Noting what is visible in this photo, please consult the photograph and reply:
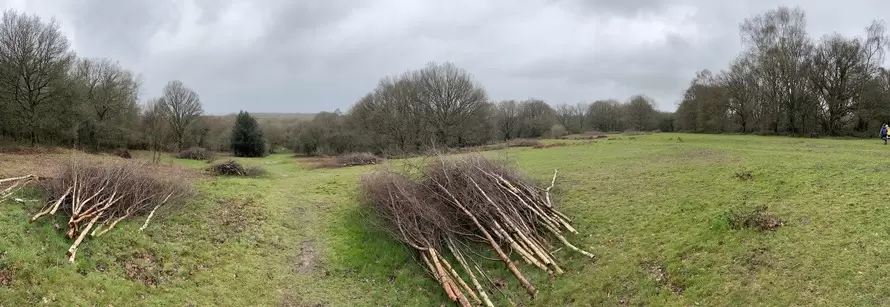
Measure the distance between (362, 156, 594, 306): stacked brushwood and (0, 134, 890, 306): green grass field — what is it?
1.54 feet

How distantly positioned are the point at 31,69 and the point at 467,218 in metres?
38.6

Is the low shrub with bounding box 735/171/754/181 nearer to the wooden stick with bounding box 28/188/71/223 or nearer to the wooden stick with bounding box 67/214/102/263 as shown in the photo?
the wooden stick with bounding box 67/214/102/263

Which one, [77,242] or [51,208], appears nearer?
[77,242]

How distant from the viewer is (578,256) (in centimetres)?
1309

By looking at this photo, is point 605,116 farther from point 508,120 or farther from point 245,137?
point 245,137

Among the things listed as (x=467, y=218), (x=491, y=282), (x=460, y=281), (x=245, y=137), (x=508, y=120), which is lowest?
(x=491, y=282)

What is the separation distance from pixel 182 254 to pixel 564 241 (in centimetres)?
1056

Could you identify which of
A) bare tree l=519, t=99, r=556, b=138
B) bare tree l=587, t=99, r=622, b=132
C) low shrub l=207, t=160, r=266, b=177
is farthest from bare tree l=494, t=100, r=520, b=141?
low shrub l=207, t=160, r=266, b=177

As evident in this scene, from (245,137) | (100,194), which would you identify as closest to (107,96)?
(245,137)

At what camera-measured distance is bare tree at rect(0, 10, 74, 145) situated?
34125 millimetres

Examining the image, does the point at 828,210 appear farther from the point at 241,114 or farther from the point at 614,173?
the point at 241,114

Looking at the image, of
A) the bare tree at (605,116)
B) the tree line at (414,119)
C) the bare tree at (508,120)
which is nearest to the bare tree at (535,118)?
the bare tree at (508,120)

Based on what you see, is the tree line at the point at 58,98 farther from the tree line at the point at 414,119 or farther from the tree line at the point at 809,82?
the tree line at the point at 809,82

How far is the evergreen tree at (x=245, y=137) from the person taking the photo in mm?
61562
